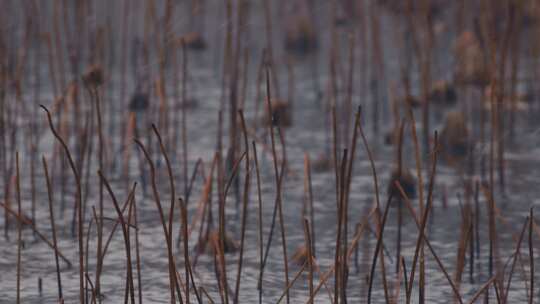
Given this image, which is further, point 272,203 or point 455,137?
point 455,137

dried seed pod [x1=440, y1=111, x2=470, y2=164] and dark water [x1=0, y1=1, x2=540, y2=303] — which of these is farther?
dried seed pod [x1=440, y1=111, x2=470, y2=164]

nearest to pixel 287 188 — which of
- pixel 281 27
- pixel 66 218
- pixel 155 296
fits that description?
pixel 66 218

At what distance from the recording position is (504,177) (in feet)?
9.84

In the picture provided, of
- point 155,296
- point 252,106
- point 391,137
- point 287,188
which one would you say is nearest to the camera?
point 155,296

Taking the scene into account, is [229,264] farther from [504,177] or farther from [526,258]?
[504,177]

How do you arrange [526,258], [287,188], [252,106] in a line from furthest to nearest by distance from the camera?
1. [252,106]
2. [287,188]
3. [526,258]

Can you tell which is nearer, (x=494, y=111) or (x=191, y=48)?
(x=494, y=111)

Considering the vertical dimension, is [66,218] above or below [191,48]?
below

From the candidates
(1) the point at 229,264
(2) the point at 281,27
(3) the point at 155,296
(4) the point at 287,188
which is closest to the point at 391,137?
(4) the point at 287,188

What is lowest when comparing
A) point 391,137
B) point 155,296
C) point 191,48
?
point 155,296

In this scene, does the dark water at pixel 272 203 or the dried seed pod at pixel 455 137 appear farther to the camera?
the dried seed pod at pixel 455 137

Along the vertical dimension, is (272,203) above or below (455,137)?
below

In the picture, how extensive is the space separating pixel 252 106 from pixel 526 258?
4.91 feet

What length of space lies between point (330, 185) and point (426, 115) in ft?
1.14
